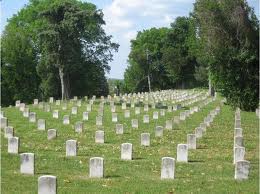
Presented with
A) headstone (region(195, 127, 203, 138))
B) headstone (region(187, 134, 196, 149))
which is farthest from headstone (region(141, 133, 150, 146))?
headstone (region(195, 127, 203, 138))

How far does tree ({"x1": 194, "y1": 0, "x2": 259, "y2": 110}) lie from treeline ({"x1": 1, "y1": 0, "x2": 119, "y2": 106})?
14.7m

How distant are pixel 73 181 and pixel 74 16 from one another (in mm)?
36381

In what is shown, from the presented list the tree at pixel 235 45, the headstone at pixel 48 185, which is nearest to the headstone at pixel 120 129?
the headstone at pixel 48 185

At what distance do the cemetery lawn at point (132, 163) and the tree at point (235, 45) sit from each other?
11.2m

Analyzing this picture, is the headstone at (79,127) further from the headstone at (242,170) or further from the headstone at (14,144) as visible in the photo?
the headstone at (242,170)

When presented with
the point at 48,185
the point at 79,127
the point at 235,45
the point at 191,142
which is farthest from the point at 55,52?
the point at 48,185

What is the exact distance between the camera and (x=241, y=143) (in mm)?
17812

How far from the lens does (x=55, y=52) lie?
46375 millimetres

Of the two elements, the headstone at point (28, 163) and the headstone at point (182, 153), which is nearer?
the headstone at point (28, 163)

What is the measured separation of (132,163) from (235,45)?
73.1ft

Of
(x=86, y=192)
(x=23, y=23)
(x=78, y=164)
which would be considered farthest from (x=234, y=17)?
(x=23, y=23)

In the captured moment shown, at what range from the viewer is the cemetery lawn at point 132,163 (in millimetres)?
12258

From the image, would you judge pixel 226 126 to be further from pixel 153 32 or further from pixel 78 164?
pixel 153 32

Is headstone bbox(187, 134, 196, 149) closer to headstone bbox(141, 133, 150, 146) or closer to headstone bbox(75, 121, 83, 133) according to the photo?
headstone bbox(141, 133, 150, 146)
